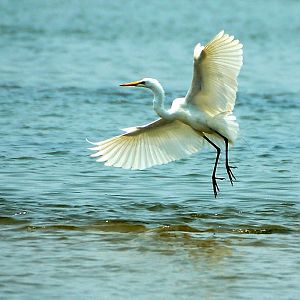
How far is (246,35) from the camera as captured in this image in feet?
109

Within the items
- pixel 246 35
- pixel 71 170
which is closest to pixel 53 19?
pixel 246 35

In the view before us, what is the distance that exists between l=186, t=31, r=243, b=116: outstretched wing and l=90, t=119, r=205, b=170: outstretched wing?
60 cm

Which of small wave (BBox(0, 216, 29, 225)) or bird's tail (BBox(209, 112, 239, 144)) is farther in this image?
bird's tail (BBox(209, 112, 239, 144))

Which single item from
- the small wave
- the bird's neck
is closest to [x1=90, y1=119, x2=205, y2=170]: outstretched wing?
the bird's neck

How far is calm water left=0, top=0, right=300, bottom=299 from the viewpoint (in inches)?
343

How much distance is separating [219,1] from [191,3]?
149cm

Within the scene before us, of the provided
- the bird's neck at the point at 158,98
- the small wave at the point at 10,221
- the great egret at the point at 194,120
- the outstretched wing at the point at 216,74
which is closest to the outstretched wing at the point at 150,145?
the great egret at the point at 194,120

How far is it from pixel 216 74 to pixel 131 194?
2.45 metres

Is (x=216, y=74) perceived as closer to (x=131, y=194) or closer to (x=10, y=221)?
(x=131, y=194)

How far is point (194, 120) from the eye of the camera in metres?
11.2

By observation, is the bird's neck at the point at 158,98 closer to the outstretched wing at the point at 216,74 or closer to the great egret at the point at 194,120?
the great egret at the point at 194,120

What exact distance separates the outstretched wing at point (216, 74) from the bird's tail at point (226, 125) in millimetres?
94

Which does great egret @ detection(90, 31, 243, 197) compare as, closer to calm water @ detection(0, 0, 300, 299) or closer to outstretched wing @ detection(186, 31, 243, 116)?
outstretched wing @ detection(186, 31, 243, 116)

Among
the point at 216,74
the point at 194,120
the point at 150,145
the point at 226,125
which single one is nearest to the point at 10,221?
the point at 150,145
